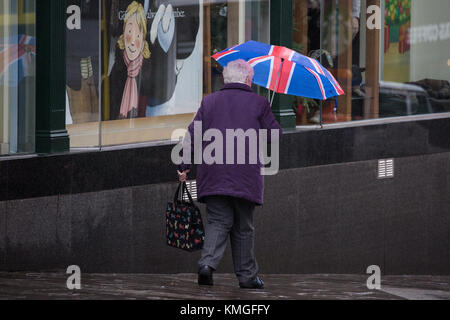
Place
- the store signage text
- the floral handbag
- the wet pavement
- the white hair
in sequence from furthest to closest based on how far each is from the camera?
the store signage text → the floral handbag → the white hair → the wet pavement

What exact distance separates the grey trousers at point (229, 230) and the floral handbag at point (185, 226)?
14 centimetres

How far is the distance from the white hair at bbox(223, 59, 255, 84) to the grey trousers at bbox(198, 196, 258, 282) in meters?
0.88

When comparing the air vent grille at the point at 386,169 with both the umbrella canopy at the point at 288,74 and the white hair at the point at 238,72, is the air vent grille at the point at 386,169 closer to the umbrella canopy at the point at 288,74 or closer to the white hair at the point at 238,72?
the umbrella canopy at the point at 288,74

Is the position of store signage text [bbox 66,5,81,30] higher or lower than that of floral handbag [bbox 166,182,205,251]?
higher

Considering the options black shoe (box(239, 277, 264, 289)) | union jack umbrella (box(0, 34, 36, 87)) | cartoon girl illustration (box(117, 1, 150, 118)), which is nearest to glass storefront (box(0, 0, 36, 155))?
union jack umbrella (box(0, 34, 36, 87))

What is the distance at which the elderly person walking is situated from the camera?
722cm

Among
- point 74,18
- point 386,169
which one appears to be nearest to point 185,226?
point 74,18

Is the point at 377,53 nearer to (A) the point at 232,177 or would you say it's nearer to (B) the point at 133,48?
(B) the point at 133,48

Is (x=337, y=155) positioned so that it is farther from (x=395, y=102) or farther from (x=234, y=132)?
(x=234, y=132)

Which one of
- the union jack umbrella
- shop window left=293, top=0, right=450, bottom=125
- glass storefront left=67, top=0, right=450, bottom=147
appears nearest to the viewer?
the union jack umbrella

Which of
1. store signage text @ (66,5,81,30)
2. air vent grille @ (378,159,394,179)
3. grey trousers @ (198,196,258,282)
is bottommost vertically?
grey trousers @ (198,196,258,282)

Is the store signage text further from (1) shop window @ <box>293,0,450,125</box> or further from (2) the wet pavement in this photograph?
(1) shop window @ <box>293,0,450,125</box>

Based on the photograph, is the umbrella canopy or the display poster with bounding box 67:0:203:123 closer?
the umbrella canopy

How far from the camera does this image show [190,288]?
299 inches
